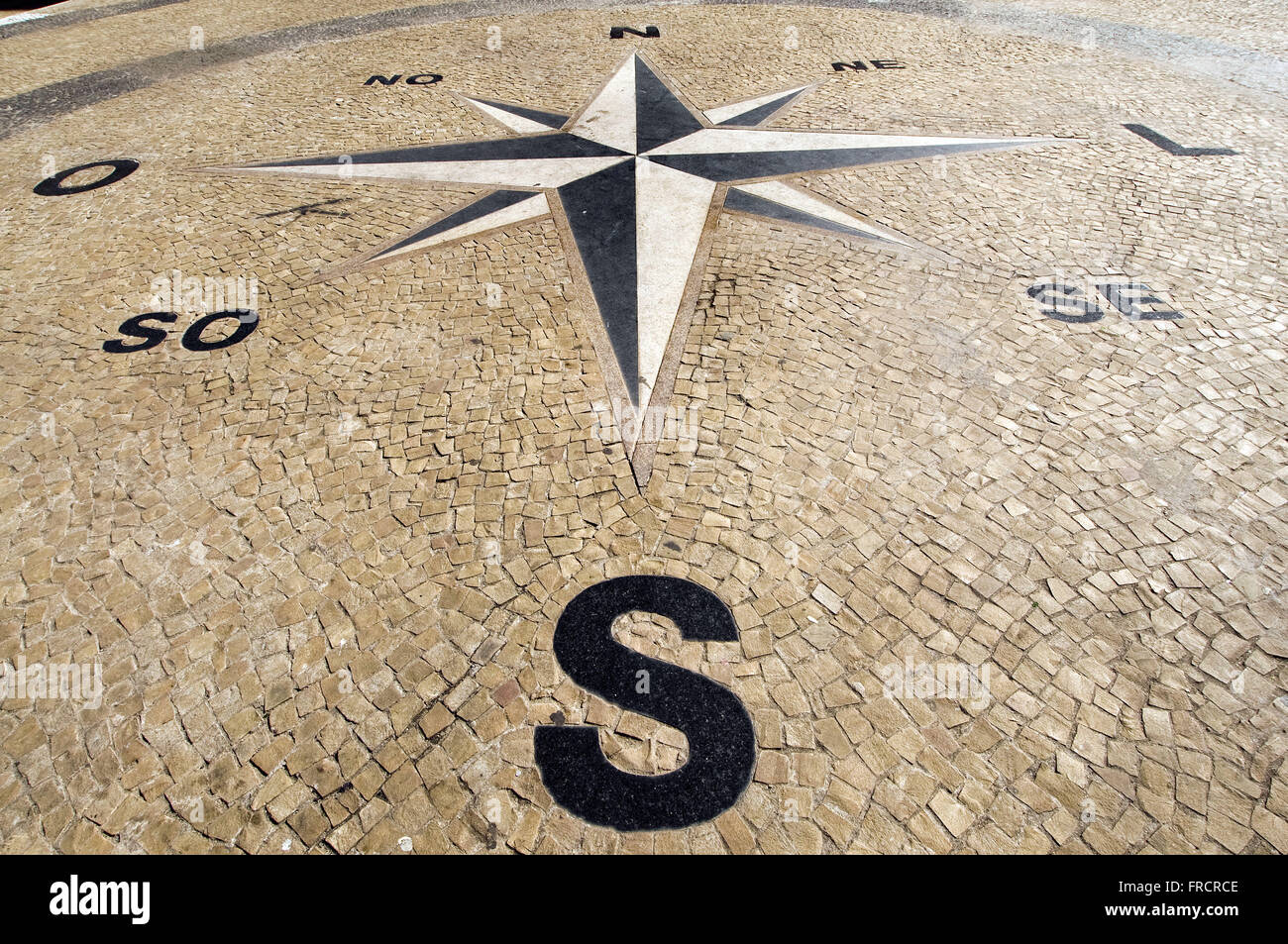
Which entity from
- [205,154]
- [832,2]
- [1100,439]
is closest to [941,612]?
[1100,439]

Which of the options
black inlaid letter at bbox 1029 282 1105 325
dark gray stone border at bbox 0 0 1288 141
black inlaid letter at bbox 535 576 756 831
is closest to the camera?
black inlaid letter at bbox 535 576 756 831

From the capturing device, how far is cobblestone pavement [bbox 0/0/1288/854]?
3.27 meters

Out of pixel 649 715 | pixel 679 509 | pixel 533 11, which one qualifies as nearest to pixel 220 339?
pixel 679 509

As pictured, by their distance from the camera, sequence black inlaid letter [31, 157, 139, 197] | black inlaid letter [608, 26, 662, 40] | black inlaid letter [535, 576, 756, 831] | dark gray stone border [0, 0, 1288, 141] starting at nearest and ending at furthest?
black inlaid letter [535, 576, 756, 831] < black inlaid letter [31, 157, 139, 197] < dark gray stone border [0, 0, 1288, 141] < black inlaid letter [608, 26, 662, 40]

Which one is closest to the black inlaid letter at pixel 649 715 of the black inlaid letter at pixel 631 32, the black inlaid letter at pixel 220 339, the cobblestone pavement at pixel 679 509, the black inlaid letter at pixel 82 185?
the cobblestone pavement at pixel 679 509

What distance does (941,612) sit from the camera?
3895 millimetres

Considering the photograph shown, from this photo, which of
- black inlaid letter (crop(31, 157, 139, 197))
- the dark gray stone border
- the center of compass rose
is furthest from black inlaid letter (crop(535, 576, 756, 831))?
the dark gray stone border

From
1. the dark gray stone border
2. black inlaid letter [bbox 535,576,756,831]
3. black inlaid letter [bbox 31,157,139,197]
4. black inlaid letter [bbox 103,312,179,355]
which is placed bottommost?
black inlaid letter [bbox 535,576,756,831]

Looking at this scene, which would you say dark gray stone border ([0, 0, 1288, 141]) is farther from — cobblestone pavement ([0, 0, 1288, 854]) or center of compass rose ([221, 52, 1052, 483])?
center of compass rose ([221, 52, 1052, 483])

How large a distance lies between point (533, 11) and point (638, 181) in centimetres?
835

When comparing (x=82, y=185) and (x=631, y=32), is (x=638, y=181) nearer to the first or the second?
(x=631, y=32)

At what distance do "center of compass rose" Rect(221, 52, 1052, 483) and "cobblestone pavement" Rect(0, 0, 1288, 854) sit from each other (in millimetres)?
199

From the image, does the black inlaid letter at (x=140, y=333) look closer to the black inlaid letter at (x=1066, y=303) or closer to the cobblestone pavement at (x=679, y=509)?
the cobblestone pavement at (x=679, y=509)

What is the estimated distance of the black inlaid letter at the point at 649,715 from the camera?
3188mm
